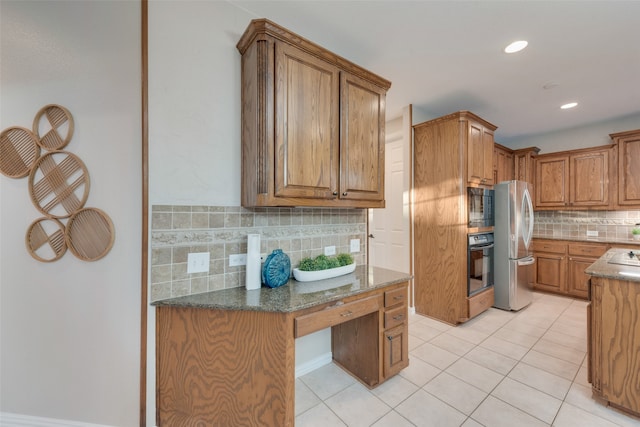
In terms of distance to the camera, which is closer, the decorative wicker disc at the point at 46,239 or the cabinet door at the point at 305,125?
the decorative wicker disc at the point at 46,239

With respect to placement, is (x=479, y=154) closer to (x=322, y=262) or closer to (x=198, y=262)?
(x=322, y=262)

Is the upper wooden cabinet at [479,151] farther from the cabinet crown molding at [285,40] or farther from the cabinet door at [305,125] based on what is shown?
the cabinet door at [305,125]

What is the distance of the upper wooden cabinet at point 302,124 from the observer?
152cm

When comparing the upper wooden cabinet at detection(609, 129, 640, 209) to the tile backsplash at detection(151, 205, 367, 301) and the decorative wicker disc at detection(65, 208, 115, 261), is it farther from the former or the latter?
the decorative wicker disc at detection(65, 208, 115, 261)

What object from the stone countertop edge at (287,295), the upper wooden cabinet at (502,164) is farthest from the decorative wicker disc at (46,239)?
the upper wooden cabinet at (502,164)

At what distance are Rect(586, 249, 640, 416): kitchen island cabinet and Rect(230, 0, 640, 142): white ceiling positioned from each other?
1836 millimetres

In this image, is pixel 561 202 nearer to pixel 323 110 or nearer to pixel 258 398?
pixel 323 110

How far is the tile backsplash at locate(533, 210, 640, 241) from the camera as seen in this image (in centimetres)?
382

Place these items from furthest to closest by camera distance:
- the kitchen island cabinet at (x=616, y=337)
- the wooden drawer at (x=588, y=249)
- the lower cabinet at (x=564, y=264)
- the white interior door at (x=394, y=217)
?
the lower cabinet at (x=564, y=264)
the wooden drawer at (x=588, y=249)
the white interior door at (x=394, y=217)
the kitchen island cabinet at (x=616, y=337)

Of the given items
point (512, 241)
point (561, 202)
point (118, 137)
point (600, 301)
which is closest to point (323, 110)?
point (118, 137)

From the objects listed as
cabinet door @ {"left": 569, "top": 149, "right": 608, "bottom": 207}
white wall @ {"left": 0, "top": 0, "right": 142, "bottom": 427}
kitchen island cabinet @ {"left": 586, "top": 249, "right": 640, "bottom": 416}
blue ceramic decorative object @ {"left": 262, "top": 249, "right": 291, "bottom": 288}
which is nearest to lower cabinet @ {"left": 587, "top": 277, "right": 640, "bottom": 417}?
kitchen island cabinet @ {"left": 586, "top": 249, "right": 640, "bottom": 416}

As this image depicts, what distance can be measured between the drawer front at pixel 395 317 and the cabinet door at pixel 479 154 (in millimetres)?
1840

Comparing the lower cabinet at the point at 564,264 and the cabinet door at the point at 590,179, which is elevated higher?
the cabinet door at the point at 590,179

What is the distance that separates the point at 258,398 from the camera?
137 cm
